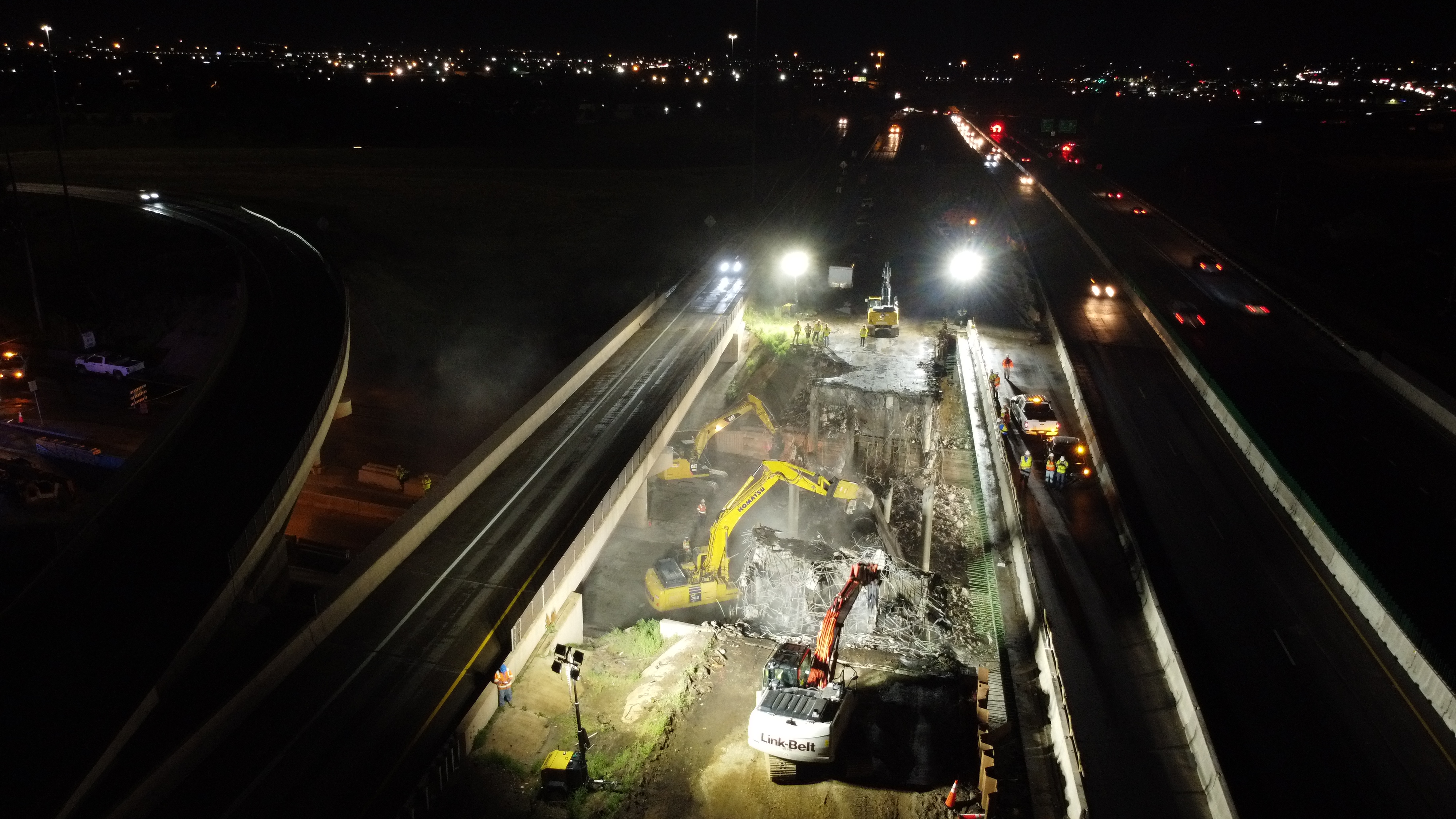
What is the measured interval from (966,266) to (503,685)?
46603mm

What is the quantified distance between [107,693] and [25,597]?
5.30m

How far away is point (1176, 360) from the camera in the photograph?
39.7 metres

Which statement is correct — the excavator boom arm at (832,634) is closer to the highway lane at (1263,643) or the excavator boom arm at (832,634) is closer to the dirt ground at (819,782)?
the dirt ground at (819,782)

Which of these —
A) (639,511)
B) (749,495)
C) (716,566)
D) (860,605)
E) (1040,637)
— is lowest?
(639,511)

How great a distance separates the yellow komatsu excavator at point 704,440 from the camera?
35.2m

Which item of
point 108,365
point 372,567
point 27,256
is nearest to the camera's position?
point 372,567

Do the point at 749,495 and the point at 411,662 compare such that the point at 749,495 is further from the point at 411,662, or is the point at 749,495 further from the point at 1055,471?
the point at 411,662

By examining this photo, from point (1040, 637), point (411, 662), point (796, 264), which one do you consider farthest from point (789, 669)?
point (796, 264)

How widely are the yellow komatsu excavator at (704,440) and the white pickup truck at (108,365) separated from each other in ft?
108

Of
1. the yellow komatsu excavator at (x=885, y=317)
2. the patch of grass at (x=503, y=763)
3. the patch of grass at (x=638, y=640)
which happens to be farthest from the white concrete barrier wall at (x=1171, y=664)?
the yellow komatsu excavator at (x=885, y=317)

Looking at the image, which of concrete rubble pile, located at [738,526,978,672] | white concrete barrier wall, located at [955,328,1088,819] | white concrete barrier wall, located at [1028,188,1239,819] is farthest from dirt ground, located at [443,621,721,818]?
white concrete barrier wall, located at [1028,188,1239,819]

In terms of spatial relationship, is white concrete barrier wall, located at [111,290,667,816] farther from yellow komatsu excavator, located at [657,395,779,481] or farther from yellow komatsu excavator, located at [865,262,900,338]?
yellow komatsu excavator, located at [865,262,900,338]

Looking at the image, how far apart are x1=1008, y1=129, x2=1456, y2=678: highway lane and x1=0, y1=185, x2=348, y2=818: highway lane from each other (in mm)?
29607

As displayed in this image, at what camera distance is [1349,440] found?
1253 inches
